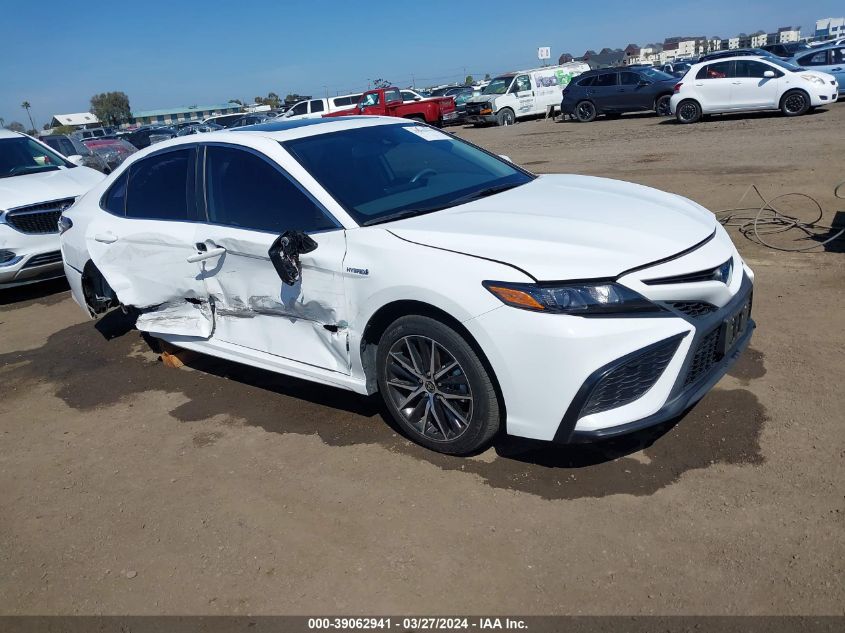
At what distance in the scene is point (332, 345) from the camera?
3867 millimetres

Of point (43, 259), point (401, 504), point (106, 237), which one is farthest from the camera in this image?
point (43, 259)

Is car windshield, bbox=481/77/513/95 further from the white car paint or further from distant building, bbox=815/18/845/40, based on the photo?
distant building, bbox=815/18/845/40

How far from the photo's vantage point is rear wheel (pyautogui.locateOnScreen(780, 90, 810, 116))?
55.9 ft

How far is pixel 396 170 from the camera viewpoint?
13.9 feet

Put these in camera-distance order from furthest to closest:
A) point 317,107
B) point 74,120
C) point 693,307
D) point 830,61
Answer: point 74,120, point 317,107, point 830,61, point 693,307

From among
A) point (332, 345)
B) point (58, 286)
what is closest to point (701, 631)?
point (332, 345)

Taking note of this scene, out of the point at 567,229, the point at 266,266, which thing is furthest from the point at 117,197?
the point at 567,229

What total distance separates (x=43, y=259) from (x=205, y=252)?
430 centimetres

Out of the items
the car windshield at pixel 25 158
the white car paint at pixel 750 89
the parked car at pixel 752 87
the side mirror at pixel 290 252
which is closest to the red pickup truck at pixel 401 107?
the white car paint at pixel 750 89

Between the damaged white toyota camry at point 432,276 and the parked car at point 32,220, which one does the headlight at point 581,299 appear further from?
the parked car at point 32,220

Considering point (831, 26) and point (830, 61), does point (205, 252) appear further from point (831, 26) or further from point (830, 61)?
point (831, 26)

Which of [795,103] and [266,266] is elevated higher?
[266,266]

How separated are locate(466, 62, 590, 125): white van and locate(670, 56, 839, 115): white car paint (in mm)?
8617

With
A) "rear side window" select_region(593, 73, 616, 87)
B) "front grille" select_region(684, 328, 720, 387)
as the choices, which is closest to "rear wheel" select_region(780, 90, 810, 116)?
"rear side window" select_region(593, 73, 616, 87)
